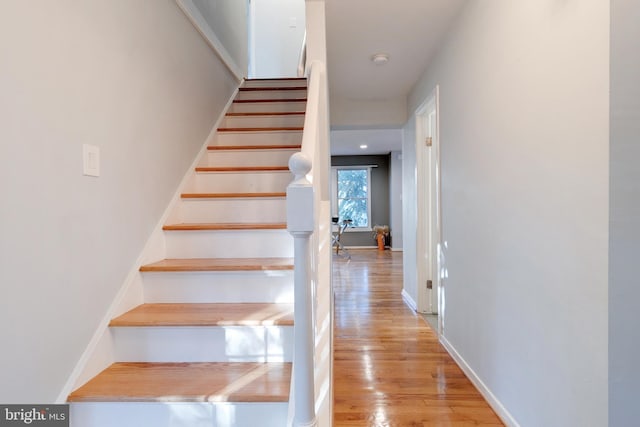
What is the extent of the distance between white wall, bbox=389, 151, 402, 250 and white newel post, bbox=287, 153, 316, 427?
7.29 meters

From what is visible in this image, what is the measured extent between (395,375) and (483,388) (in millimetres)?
542

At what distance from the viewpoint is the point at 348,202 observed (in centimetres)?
850

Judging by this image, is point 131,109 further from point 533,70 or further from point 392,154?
point 392,154

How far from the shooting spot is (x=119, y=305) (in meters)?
1.43

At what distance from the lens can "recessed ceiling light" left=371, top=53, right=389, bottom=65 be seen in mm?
2749

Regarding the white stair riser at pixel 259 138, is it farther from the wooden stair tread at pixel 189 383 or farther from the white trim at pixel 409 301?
the white trim at pixel 409 301

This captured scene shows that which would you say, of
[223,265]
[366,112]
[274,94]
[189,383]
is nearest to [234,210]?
[223,265]

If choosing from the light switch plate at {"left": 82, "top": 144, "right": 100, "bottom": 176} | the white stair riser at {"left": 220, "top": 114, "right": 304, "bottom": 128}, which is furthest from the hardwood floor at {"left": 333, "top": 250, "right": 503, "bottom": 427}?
the white stair riser at {"left": 220, "top": 114, "right": 304, "bottom": 128}

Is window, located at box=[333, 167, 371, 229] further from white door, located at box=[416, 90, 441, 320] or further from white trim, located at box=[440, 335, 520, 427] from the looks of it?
white trim, located at box=[440, 335, 520, 427]

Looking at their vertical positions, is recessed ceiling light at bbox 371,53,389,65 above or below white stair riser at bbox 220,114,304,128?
above

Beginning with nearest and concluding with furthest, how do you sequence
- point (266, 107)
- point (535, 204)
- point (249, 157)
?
point (535, 204), point (249, 157), point (266, 107)

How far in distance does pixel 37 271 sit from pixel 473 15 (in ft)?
8.13

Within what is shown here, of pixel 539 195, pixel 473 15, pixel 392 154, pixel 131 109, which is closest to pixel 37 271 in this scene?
pixel 131 109

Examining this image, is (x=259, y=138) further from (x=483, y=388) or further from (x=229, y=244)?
(x=483, y=388)
